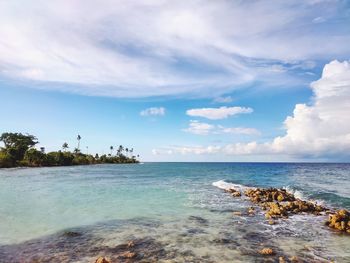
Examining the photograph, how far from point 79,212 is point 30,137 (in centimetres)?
14097

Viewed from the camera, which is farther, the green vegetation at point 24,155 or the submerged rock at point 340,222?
the green vegetation at point 24,155

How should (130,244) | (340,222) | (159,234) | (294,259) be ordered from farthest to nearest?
(340,222)
(159,234)
(130,244)
(294,259)

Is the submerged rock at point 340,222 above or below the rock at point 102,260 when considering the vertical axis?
above

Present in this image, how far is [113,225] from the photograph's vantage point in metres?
20.5

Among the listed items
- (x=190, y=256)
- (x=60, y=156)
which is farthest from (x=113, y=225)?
(x=60, y=156)

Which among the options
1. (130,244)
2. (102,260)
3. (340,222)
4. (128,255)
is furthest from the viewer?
(340,222)

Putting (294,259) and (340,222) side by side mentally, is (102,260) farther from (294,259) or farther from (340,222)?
(340,222)

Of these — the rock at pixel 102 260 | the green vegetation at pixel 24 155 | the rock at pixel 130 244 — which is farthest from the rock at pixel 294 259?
the green vegetation at pixel 24 155

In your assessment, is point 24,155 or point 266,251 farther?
point 24,155

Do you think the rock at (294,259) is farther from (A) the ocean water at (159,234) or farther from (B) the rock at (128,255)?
(B) the rock at (128,255)

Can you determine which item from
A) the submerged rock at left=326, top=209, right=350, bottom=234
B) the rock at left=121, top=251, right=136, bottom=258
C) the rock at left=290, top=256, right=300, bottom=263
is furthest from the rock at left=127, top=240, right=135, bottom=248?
the submerged rock at left=326, top=209, right=350, bottom=234

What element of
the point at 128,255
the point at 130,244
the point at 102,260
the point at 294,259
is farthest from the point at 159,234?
the point at 294,259

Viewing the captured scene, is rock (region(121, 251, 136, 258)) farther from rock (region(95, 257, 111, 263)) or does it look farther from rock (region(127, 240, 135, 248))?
rock (region(127, 240, 135, 248))

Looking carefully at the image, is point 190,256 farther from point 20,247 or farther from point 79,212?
point 79,212
